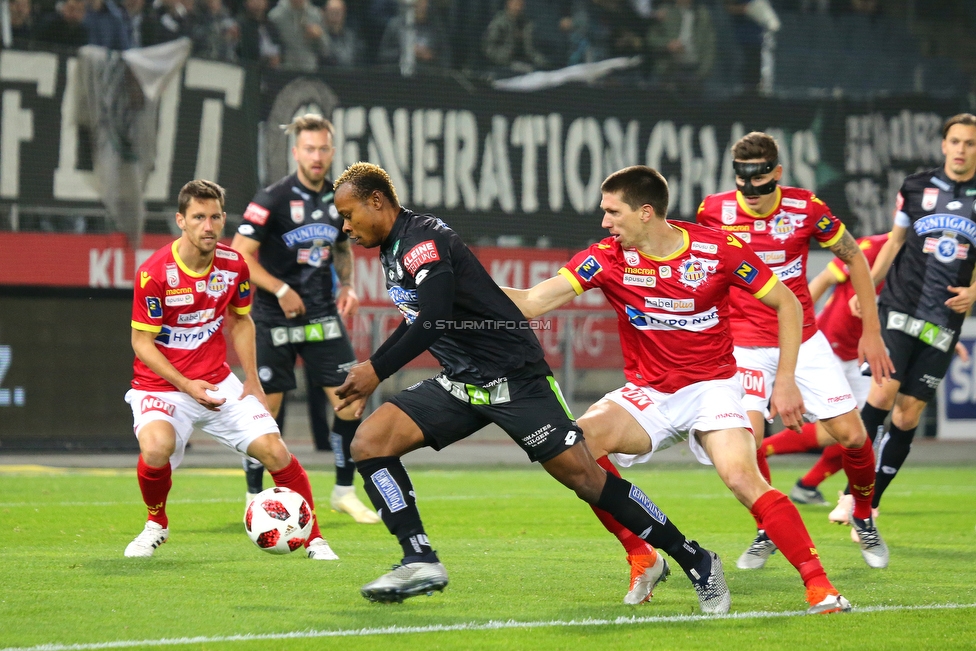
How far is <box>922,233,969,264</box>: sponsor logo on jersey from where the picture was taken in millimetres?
8141

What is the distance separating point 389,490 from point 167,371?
1.98 metres

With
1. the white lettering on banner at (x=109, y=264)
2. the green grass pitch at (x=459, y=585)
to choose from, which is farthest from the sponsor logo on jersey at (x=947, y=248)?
the white lettering on banner at (x=109, y=264)

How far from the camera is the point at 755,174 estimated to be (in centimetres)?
705

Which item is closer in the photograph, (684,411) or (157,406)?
(684,411)

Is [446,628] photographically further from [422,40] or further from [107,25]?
[422,40]

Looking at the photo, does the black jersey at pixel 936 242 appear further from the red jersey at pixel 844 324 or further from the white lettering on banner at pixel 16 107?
the white lettering on banner at pixel 16 107

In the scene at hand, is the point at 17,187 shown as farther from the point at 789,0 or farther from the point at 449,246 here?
the point at 789,0

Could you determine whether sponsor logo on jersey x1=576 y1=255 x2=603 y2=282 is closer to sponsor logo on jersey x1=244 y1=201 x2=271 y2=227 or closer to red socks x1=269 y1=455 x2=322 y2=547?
red socks x1=269 y1=455 x2=322 y2=547

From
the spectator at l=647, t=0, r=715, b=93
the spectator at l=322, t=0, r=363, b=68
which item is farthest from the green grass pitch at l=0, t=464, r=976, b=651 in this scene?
the spectator at l=647, t=0, r=715, b=93

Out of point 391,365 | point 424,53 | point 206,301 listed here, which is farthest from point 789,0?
point 391,365

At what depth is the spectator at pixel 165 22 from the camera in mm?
15086

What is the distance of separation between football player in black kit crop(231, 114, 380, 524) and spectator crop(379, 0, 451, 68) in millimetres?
8133

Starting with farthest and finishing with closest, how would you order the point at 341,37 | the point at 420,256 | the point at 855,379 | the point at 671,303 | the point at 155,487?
the point at 341,37 → the point at 855,379 → the point at 155,487 → the point at 671,303 → the point at 420,256

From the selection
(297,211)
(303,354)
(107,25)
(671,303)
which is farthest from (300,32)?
(671,303)
